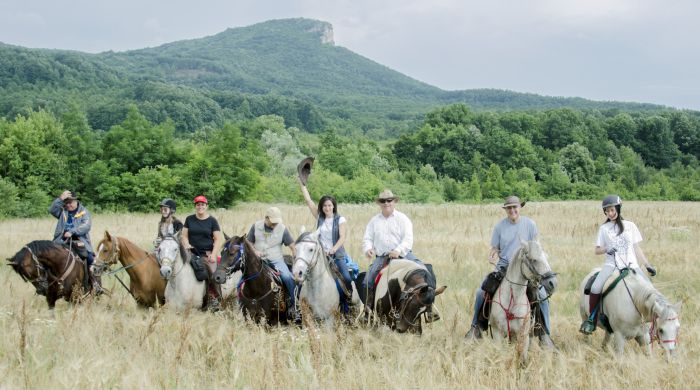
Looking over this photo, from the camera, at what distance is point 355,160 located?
70438 mm

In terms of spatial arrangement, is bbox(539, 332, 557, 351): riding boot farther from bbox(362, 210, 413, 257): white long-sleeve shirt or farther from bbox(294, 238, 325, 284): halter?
bbox(294, 238, 325, 284): halter

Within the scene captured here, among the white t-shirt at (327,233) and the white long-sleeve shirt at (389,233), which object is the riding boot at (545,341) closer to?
the white long-sleeve shirt at (389,233)

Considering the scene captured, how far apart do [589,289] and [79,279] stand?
8234 millimetres

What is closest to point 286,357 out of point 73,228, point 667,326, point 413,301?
point 413,301

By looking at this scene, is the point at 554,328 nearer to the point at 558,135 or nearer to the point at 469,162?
the point at 469,162

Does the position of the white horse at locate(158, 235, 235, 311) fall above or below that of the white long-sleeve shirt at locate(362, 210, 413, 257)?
below

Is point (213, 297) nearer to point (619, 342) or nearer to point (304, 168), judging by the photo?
point (304, 168)

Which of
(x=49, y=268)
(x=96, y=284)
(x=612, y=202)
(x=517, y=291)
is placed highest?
(x=612, y=202)

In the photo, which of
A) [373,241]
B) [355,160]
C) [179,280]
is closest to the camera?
[373,241]

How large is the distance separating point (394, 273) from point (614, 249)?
2.92m

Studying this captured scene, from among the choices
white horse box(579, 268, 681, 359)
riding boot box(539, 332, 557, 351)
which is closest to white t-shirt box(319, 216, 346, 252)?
riding boot box(539, 332, 557, 351)

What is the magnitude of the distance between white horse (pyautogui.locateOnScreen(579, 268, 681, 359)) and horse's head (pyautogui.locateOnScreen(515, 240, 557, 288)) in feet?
3.44

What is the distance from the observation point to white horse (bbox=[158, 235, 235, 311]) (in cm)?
967

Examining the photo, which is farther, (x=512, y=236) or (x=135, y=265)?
(x=135, y=265)
